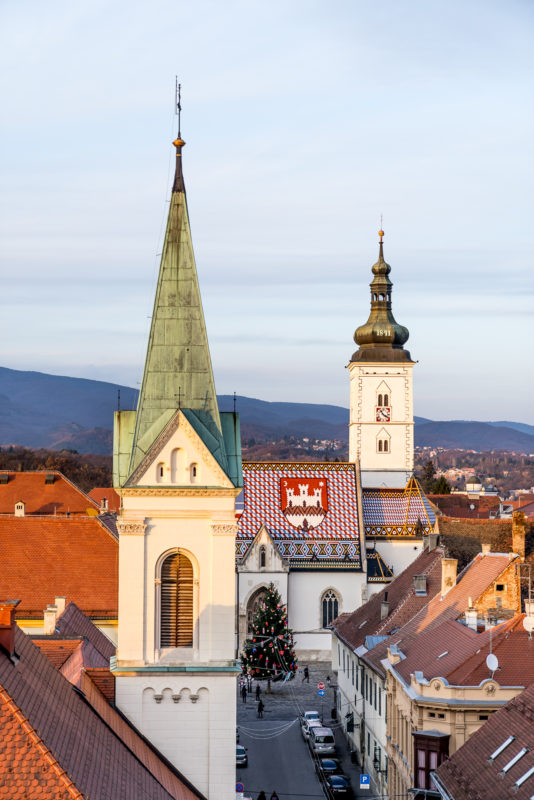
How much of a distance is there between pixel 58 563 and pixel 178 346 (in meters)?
25.6

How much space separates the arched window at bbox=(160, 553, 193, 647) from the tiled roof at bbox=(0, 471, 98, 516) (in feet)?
168

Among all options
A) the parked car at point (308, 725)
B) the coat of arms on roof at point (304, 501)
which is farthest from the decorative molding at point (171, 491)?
the coat of arms on roof at point (304, 501)

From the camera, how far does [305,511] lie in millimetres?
92312

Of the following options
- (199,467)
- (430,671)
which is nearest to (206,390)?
(199,467)

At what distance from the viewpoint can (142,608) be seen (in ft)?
107

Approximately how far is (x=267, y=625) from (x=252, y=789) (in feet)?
99.9

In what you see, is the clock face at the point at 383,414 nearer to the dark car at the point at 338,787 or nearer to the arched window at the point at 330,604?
the arched window at the point at 330,604

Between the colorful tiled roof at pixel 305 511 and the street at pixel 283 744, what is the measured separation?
33.4ft

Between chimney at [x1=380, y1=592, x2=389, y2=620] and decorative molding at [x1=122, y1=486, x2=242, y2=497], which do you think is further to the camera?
chimney at [x1=380, y1=592, x2=389, y2=620]

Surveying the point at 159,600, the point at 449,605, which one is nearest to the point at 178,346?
the point at 159,600

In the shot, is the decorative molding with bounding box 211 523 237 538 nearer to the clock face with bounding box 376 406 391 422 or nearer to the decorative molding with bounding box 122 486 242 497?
the decorative molding with bounding box 122 486 242 497

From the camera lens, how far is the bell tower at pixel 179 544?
32.0 metres

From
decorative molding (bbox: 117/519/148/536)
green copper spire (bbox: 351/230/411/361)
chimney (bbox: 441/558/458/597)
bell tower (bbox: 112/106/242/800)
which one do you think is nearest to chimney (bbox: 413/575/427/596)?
chimney (bbox: 441/558/458/597)

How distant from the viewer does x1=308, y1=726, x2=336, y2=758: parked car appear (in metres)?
59.2
